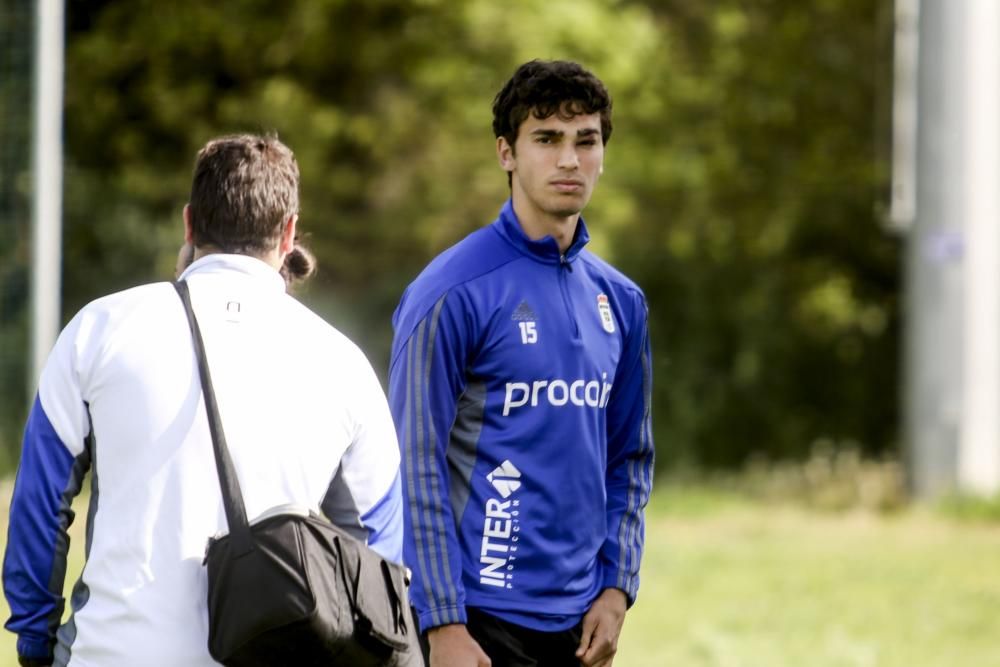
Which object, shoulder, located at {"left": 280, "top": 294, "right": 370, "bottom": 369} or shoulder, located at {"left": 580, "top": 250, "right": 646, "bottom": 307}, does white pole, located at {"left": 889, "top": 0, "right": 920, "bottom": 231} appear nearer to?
shoulder, located at {"left": 580, "top": 250, "right": 646, "bottom": 307}

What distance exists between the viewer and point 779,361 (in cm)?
1973

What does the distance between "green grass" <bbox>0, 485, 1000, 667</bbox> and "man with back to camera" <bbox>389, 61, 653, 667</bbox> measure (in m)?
4.22

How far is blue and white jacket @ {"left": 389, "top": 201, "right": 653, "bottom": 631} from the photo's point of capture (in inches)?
168

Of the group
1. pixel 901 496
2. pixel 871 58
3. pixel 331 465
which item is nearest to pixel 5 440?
pixel 901 496

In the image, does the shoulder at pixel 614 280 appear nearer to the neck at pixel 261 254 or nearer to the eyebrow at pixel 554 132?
the eyebrow at pixel 554 132

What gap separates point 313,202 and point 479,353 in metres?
16.6

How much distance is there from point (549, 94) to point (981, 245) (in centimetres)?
1167

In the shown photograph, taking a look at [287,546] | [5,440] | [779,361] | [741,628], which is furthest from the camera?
[779,361]

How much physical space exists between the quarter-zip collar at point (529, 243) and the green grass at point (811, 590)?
173 inches

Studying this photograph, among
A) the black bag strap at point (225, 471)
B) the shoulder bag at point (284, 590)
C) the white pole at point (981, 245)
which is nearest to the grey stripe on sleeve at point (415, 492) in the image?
the shoulder bag at point (284, 590)

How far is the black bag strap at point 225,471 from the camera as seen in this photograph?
3.47 m

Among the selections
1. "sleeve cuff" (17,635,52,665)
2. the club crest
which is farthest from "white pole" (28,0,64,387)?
"sleeve cuff" (17,635,52,665)

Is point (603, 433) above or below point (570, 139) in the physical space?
below

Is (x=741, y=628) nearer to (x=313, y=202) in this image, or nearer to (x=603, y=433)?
(x=603, y=433)
